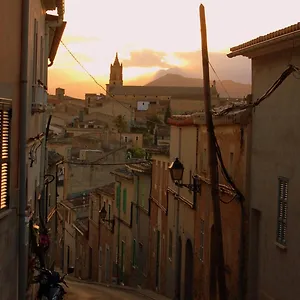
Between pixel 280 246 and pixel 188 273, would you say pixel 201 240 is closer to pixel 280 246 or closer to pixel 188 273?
pixel 188 273

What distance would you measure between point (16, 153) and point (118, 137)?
72.8m

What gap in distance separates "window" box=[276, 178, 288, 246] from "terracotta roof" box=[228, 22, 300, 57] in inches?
105

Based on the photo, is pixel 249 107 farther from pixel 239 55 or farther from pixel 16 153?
pixel 16 153

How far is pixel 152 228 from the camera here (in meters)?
29.7

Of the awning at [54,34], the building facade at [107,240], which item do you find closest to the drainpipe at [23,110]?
the awning at [54,34]

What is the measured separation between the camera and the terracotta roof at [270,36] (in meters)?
12.1

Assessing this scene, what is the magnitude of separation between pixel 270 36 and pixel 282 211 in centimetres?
329

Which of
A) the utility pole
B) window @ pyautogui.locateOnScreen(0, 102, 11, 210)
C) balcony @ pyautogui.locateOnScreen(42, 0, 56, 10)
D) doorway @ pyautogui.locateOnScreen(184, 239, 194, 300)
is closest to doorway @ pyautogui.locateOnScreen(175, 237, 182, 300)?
doorway @ pyautogui.locateOnScreen(184, 239, 194, 300)

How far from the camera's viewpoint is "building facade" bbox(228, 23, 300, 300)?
1298 cm

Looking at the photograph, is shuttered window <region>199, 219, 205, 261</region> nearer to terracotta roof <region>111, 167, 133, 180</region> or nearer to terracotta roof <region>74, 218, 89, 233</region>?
terracotta roof <region>111, 167, 133, 180</region>

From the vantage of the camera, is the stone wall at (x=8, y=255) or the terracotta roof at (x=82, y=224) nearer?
the stone wall at (x=8, y=255)

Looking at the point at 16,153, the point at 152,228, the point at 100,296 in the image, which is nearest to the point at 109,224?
the point at 152,228

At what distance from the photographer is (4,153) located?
9.12 meters

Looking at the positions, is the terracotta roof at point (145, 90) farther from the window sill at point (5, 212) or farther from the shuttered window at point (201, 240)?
the window sill at point (5, 212)
